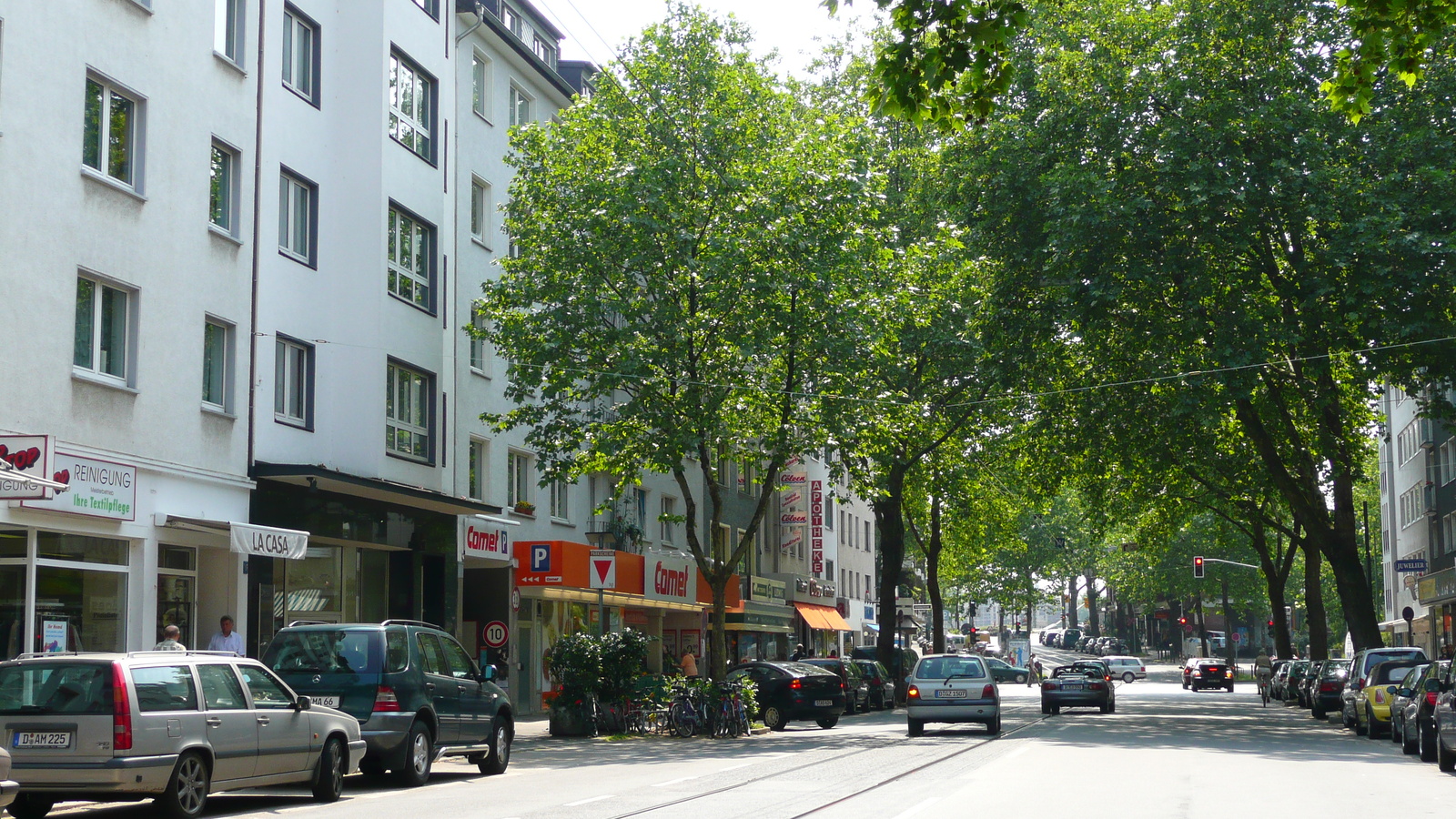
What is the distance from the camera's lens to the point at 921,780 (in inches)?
664

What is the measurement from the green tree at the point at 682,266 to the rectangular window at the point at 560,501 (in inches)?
246

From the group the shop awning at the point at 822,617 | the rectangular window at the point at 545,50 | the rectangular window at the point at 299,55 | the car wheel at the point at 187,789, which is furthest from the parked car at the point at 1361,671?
the shop awning at the point at 822,617

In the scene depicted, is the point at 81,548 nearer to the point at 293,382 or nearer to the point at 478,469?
the point at 293,382

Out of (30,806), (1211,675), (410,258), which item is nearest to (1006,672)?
(1211,675)

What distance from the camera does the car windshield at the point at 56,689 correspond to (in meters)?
12.2

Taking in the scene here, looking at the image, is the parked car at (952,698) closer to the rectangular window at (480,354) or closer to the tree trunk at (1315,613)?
the rectangular window at (480,354)

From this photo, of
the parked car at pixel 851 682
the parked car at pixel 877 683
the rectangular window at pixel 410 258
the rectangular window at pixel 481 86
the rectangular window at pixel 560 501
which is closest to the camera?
the rectangular window at pixel 410 258

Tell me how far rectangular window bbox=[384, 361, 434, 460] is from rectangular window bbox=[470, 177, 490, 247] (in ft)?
17.5

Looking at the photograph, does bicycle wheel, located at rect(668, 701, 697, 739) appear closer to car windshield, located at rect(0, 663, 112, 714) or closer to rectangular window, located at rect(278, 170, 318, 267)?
rectangular window, located at rect(278, 170, 318, 267)

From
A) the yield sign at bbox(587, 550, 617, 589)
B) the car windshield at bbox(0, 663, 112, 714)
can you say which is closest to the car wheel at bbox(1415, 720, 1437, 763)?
the yield sign at bbox(587, 550, 617, 589)

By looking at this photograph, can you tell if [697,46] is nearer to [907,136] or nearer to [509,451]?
[509,451]

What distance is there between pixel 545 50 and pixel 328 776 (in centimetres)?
2778

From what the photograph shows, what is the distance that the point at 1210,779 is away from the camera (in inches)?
667

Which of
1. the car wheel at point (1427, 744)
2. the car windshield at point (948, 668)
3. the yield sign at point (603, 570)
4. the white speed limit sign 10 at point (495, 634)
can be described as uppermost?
the yield sign at point (603, 570)
